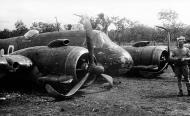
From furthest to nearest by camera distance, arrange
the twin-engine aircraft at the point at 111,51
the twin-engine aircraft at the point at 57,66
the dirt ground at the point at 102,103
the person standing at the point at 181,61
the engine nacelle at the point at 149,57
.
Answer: the engine nacelle at the point at 149,57
the twin-engine aircraft at the point at 111,51
the person standing at the point at 181,61
the twin-engine aircraft at the point at 57,66
the dirt ground at the point at 102,103

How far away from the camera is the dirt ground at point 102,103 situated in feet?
22.7

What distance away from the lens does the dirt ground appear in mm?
6930

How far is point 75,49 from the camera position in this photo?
917cm

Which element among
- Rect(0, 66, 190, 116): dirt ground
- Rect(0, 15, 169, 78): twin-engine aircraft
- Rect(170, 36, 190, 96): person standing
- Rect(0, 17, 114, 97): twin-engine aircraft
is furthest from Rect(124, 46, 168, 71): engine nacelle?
Rect(0, 17, 114, 97): twin-engine aircraft

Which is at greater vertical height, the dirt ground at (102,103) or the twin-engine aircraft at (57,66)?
the twin-engine aircraft at (57,66)

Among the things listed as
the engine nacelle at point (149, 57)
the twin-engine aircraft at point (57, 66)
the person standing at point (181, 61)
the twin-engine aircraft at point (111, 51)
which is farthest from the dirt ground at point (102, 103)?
the engine nacelle at point (149, 57)

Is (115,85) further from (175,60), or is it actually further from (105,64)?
(175,60)

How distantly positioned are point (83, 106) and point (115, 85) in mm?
4215

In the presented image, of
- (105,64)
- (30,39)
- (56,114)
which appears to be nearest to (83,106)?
(56,114)

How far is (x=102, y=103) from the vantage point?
797 cm

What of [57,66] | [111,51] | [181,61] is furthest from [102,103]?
[111,51]

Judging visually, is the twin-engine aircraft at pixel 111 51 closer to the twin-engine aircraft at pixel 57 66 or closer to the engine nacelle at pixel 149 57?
the engine nacelle at pixel 149 57

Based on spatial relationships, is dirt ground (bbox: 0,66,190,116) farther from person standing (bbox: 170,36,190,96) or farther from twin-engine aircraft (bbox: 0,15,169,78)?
twin-engine aircraft (bbox: 0,15,169,78)

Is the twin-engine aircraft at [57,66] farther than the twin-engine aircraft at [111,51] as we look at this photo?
No
